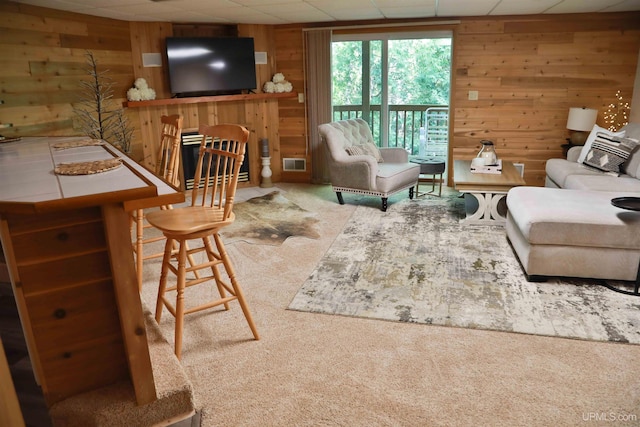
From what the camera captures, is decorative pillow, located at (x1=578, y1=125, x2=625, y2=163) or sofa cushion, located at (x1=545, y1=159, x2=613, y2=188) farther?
decorative pillow, located at (x1=578, y1=125, x2=625, y2=163)

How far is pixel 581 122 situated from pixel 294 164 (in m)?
3.55

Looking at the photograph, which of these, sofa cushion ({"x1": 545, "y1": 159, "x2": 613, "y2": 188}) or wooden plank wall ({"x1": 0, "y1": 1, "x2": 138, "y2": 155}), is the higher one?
wooden plank wall ({"x1": 0, "y1": 1, "x2": 138, "y2": 155})

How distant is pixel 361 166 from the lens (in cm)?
525

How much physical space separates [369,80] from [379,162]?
55.7 inches

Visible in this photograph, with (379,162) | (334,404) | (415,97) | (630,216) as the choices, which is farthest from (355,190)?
(334,404)

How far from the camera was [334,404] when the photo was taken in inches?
85.9

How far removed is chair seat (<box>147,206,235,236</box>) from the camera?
2391 mm

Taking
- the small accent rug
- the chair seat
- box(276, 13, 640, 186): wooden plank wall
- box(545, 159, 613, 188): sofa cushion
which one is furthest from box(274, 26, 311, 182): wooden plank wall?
the chair seat

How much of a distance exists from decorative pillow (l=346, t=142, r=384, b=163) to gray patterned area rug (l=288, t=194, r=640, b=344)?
125cm

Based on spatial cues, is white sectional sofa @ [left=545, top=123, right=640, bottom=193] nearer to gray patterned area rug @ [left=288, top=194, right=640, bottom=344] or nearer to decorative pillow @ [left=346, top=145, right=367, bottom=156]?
gray patterned area rug @ [left=288, top=194, right=640, bottom=344]

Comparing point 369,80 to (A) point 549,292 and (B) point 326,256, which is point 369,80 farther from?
(A) point 549,292

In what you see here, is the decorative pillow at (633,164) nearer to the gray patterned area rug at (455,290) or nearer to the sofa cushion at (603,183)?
the sofa cushion at (603,183)

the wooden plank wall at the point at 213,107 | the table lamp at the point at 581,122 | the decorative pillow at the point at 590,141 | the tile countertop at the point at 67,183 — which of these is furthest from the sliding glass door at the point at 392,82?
the tile countertop at the point at 67,183

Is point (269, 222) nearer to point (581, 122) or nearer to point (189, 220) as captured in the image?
point (189, 220)
